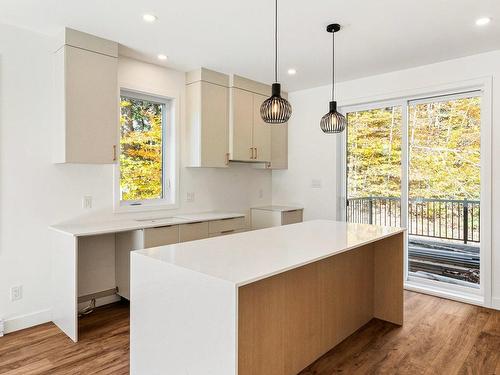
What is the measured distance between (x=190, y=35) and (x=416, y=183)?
3020 millimetres

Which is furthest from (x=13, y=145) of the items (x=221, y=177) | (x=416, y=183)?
(x=416, y=183)

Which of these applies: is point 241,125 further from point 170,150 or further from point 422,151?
point 422,151

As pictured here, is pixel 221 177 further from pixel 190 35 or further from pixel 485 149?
pixel 485 149

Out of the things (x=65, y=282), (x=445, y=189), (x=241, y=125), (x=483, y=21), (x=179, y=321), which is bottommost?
(x=65, y=282)

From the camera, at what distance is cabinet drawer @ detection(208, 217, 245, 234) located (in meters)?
3.84

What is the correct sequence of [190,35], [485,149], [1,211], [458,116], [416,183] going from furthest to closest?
[416,183], [458,116], [485,149], [190,35], [1,211]

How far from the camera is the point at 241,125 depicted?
445cm

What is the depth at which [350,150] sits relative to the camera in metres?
4.71

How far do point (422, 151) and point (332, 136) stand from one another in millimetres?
1149

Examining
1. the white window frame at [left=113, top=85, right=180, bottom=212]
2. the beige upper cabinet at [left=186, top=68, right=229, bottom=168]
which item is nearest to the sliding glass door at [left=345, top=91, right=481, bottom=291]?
the beige upper cabinet at [left=186, top=68, right=229, bottom=168]

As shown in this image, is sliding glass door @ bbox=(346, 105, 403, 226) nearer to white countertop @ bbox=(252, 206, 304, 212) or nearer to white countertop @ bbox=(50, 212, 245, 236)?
white countertop @ bbox=(252, 206, 304, 212)

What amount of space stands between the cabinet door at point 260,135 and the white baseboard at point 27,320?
2.92 meters

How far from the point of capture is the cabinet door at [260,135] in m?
4.64

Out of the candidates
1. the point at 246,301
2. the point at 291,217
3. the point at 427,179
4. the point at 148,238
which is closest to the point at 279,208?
the point at 291,217
